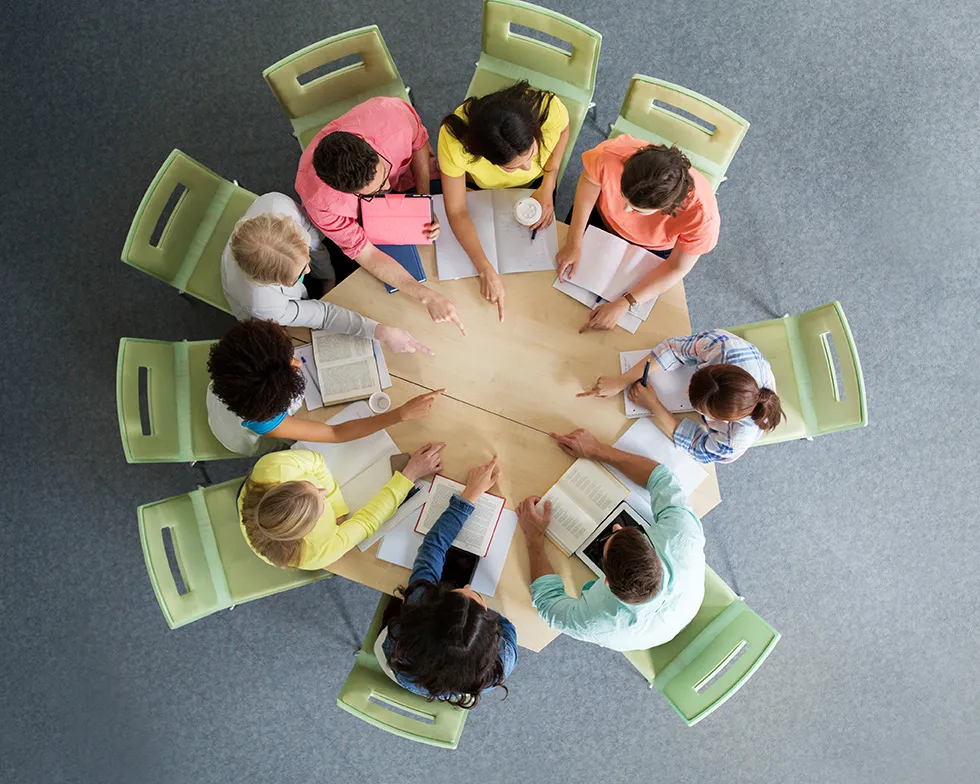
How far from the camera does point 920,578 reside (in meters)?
2.84

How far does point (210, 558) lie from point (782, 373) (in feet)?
6.83

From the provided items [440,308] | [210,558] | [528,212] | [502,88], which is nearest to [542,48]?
[502,88]

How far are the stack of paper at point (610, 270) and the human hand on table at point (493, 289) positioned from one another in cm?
19

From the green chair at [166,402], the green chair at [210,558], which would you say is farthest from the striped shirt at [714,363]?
the green chair at [166,402]

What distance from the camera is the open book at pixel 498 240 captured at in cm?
213

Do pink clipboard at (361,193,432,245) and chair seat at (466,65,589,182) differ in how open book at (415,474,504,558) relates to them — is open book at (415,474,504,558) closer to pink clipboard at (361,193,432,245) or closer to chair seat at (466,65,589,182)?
pink clipboard at (361,193,432,245)

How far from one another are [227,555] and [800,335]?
7.04 ft

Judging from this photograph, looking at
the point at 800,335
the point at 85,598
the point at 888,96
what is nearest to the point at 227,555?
the point at 85,598

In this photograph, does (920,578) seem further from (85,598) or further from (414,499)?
(85,598)

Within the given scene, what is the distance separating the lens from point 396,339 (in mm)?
2035

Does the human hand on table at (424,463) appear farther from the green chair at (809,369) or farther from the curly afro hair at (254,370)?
the green chair at (809,369)

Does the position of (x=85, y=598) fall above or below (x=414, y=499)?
below

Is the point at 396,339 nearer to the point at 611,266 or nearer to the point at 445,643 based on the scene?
the point at 611,266

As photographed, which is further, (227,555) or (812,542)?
(812,542)
